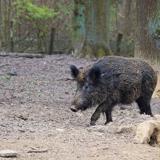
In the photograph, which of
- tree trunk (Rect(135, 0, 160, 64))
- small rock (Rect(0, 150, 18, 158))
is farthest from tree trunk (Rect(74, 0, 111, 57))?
small rock (Rect(0, 150, 18, 158))

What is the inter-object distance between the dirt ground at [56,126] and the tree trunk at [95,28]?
5.69m

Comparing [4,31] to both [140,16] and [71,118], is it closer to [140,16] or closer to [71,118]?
[140,16]

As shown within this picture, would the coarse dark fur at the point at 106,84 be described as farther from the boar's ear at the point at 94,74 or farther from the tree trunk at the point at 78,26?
the tree trunk at the point at 78,26

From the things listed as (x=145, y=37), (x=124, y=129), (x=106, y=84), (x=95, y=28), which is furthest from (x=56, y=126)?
(x=95, y=28)

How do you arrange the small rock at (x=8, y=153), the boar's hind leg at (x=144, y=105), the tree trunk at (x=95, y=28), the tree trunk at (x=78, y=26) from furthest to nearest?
1. the tree trunk at (x=78, y=26)
2. the tree trunk at (x=95, y=28)
3. the boar's hind leg at (x=144, y=105)
4. the small rock at (x=8, y=153)

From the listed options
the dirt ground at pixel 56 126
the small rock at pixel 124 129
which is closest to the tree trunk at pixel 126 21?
the dirt ground at pixel 56 126

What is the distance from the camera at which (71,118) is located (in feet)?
34.6

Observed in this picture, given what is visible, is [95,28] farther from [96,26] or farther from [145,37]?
[145,37]

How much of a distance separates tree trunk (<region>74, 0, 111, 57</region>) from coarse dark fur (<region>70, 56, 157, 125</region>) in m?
11.8

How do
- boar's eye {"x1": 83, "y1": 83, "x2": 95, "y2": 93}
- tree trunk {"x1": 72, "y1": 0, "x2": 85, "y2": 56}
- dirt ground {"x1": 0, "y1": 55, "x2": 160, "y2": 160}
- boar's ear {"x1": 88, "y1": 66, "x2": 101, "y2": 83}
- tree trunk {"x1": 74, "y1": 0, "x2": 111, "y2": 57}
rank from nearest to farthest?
dirt ground {"x1": 0, "y1": 55, "x2": 160, "y2": 160}
boar's ear {"x1": 88, "y1": 66, "x2": 101, "y2": 83}
boar's eye {"x1": 83, "y1": 83, "x2": 95, "y2": 93}
tree trunk {"x1": 74, "y1": 0, "x2": 111, "y2": 57}
tree trunk {"x1": 72, "y1": 0, "x2": 85, "y2": 56}

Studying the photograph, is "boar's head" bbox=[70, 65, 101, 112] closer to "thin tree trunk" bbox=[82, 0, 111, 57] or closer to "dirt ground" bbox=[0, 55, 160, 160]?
"dirt ground" bbox=[0, 55, 160, 160]

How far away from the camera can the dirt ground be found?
22.0 feet

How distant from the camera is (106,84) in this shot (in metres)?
10.0

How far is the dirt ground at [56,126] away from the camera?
6.70 metres
